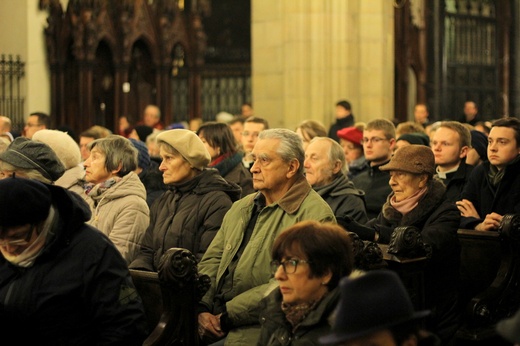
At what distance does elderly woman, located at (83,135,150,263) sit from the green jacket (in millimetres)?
1038

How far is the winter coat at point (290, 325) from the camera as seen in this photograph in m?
4.26

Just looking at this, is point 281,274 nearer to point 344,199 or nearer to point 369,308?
point 369,308

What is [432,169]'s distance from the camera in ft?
20.9

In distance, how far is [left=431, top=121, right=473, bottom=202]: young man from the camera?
7.77 m

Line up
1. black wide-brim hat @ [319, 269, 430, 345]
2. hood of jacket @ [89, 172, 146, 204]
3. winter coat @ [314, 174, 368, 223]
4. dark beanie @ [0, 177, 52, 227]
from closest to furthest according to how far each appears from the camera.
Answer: black wide-brim hat @ [319, 269, 430, 345] → dark beanie @ [0, 177, 52, 227] → hood of jacket @ [89, 172, 146, 204] → winter coat @ [314, 174, 368, 223]

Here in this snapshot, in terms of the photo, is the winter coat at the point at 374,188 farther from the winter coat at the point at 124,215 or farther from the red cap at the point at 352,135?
the winter coat at the point at 124,215

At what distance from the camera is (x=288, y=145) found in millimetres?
5836

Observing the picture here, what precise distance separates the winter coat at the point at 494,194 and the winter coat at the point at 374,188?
899 millimetres

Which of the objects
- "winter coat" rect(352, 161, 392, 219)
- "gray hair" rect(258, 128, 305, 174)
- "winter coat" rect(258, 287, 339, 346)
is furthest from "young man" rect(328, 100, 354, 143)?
"winter coat" rect(258, 287, 339, 346)

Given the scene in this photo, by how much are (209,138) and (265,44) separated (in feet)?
25.7

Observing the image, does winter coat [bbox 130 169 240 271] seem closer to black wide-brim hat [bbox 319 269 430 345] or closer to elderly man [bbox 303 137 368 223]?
elderly man [bbox 303 137 368 223]

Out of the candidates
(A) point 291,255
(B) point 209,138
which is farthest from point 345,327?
(B) point 209,138

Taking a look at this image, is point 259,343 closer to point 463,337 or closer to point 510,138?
point 463,337

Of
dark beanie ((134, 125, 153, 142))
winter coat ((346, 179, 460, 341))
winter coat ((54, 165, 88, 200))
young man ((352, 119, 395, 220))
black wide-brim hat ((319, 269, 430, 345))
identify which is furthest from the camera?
dark beanie ((134, 125, 153, 142))
